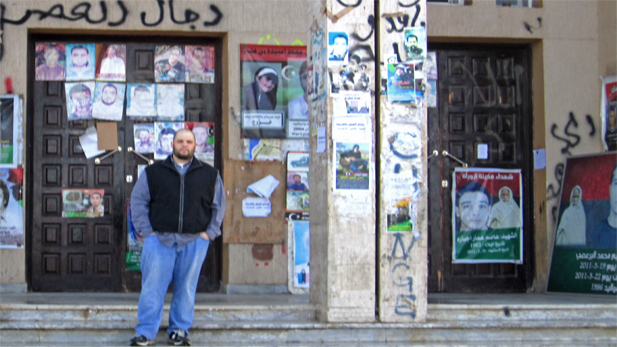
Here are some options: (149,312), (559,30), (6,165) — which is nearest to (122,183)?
(6,165)

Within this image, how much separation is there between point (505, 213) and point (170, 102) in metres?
4.49

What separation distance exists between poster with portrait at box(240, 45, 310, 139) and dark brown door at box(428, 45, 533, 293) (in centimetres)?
176

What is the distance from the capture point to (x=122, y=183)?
→ 9.41m

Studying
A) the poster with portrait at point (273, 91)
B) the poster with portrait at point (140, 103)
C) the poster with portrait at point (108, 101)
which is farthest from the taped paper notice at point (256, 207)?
the poster with portrait at point (108, 101)

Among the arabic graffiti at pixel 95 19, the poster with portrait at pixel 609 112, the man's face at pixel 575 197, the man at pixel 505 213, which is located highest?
the arabic graffiti at pixel 95 19

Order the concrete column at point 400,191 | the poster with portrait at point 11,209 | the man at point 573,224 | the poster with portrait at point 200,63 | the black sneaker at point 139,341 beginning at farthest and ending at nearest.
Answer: the poster with portrait at point 200,63, the man at point 573,224, the poster with portrait at point 11,209, the concrete column at point 400,191, the black sneaker at point 139,341

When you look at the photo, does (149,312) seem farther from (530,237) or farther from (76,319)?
(530,237)

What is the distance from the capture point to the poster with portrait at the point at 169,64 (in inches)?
375

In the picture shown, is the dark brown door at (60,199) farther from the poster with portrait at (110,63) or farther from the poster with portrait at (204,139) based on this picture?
the poster with portrait at (204,139)

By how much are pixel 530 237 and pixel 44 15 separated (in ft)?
21.8

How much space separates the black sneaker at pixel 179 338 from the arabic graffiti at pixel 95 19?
4231mm

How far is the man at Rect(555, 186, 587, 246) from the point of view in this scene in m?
9.20

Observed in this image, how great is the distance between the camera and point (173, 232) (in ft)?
21.1

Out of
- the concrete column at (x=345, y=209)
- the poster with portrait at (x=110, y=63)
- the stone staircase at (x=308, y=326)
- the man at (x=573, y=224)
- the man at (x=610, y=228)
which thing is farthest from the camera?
the poster with portrait at (x=110, y=63)
